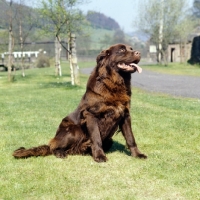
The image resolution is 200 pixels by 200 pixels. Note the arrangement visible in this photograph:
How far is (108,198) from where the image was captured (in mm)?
3432

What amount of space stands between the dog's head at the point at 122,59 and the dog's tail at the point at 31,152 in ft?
4.98

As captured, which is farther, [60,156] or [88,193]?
[60,156]

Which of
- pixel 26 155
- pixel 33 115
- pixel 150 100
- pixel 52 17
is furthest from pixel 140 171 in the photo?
pixel 52 17

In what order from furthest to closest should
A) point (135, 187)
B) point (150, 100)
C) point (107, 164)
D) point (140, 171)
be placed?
1. point (150, 100)
2. point (107, 164)
3. point (140, 171)
4. point (135, 187)

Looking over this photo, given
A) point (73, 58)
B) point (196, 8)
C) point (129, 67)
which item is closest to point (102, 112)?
point (129, 67)

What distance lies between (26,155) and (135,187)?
182cm

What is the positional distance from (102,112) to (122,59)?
0.77 m

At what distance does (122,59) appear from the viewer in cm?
464

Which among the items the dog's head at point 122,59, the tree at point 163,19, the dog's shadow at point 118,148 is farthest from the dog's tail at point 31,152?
the tree at point 163,19

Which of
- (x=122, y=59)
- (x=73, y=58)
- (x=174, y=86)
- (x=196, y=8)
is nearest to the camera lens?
(x=122, y=59)

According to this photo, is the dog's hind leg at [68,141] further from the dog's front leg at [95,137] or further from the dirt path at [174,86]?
the dirt path at [174,86]

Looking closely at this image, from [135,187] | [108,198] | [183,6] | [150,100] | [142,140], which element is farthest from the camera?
[183,6]

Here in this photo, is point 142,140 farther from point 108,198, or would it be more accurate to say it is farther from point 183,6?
point 183,6

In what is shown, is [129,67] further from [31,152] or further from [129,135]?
[31,152]
